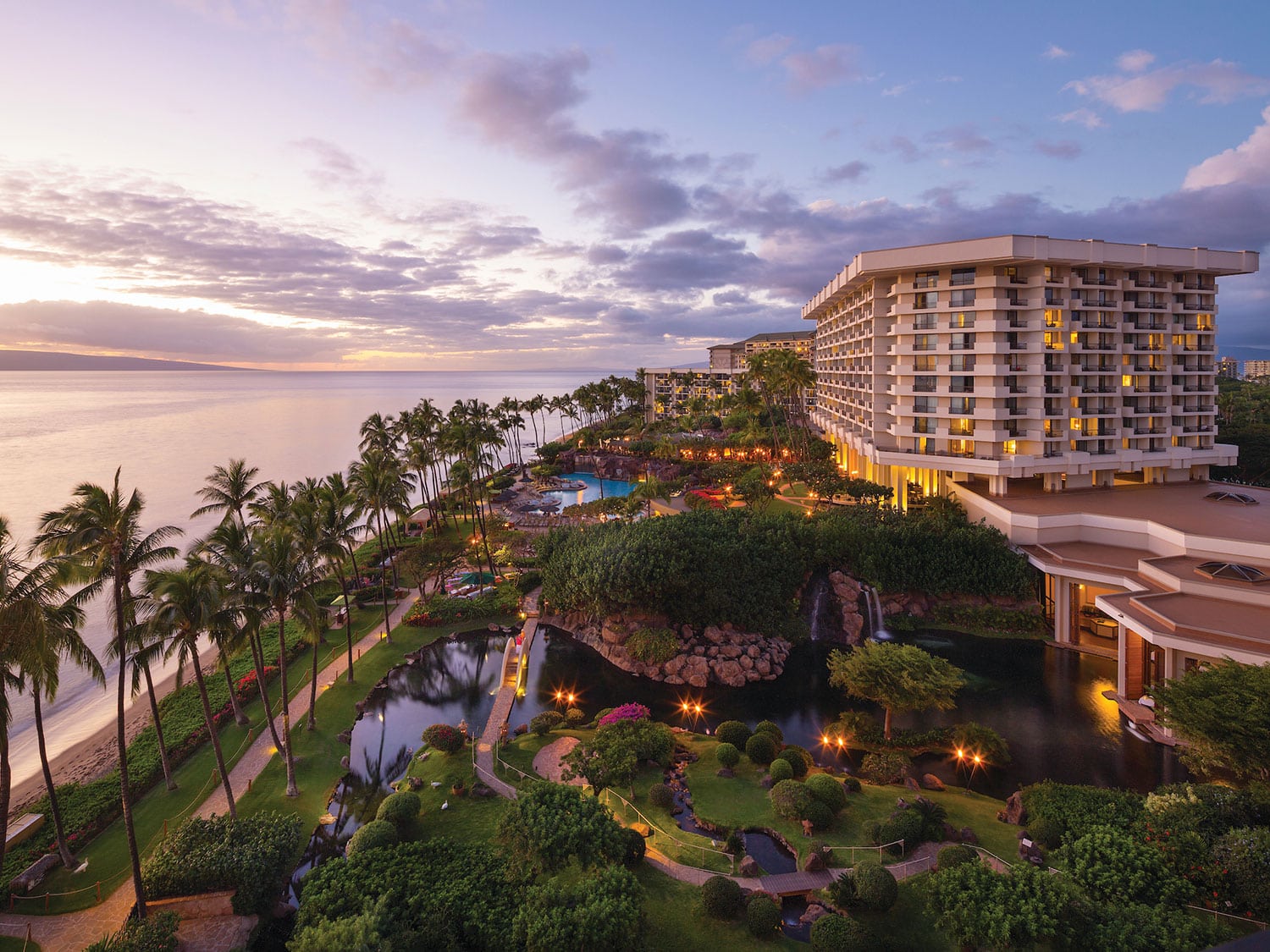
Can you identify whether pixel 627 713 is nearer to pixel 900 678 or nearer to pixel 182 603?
pixel 900 678

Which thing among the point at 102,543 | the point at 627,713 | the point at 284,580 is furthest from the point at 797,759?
the point at 102,543

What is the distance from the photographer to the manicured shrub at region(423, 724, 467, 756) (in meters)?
31.1

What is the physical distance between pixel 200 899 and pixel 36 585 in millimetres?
12071

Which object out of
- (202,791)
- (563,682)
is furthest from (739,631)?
(202,791)

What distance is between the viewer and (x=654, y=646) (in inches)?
1628

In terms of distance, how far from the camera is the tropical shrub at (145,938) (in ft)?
62.8

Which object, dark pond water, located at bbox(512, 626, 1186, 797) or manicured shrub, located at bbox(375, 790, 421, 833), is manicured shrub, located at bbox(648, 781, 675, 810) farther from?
manicured shrub, located at bbox(375, 790, 421, 833)

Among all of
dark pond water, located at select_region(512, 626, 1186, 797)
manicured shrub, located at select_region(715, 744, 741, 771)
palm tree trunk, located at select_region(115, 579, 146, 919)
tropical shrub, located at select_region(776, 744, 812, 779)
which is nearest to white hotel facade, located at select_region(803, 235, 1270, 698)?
dark pond water, located at select_region(512, 626, 1186, 797)

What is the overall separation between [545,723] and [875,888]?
17.9 metres

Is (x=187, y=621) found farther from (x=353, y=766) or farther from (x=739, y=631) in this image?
(x=739, y=631)

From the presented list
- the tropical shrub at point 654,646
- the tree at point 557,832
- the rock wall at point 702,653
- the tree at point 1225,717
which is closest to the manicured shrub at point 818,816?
the tree at point 557,832

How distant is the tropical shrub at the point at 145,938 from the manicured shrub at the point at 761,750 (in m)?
22.2

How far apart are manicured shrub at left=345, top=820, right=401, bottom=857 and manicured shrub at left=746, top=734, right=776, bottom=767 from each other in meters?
15.5

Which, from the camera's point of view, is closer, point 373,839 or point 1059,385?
point 373,839
